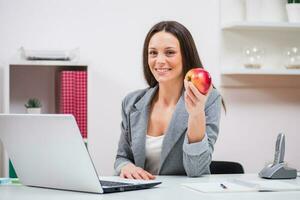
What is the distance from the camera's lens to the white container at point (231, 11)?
12.1 ft

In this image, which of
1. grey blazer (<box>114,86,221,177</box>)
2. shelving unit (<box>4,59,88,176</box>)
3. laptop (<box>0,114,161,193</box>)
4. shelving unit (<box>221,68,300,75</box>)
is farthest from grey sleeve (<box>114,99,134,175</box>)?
shelving unit (<box>221,68,300,75</box>)

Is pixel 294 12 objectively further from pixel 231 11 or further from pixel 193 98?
pixel 193 98

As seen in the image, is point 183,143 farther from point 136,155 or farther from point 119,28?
point 119,28

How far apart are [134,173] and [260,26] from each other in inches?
71.5

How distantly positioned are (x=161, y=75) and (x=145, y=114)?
0.59 feet

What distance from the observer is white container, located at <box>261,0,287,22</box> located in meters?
3.70

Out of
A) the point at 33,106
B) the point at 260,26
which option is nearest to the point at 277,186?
the point at 33,106

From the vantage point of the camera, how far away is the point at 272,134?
387 cm

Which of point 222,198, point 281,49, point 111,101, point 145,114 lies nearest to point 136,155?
point 145,114

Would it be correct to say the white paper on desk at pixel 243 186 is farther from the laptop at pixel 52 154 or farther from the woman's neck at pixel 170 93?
the woman's neck at pixel 170 93

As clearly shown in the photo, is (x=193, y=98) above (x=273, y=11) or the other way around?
the other way around

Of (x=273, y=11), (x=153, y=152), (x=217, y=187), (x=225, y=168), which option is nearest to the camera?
(x=217, y=187)

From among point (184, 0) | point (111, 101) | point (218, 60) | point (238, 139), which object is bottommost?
point (238, 139)

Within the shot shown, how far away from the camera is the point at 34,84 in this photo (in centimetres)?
346
